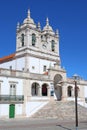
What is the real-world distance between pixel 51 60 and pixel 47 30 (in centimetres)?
751

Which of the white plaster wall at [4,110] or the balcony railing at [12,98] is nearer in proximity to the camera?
the white plaster wall at [4,110]

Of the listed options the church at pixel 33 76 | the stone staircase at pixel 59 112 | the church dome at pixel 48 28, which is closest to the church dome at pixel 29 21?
the church at pixel 33 76

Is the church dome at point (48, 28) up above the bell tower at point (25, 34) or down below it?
above

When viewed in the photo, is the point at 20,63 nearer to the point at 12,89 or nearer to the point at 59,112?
the point at 12,89

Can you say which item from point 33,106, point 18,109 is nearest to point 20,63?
point 33,106

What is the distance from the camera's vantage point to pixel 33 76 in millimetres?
41031

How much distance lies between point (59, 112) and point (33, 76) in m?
7.69

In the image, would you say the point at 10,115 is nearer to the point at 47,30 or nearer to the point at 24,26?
the point at 24,26

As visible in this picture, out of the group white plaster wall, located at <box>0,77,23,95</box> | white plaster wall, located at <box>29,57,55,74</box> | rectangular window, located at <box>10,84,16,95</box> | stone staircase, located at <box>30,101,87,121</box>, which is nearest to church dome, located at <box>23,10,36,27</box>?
white plaster wall, located at <box>29,57,55,74</box>

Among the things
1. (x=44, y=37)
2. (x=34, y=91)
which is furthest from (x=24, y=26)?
(x=34, y=91)

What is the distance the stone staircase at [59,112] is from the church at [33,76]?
1398mm

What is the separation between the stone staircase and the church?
140cm

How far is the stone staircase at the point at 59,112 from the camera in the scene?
36438mm

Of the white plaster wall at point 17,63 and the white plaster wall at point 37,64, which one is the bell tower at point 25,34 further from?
the white plaster wall at point 37,64
